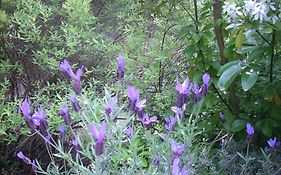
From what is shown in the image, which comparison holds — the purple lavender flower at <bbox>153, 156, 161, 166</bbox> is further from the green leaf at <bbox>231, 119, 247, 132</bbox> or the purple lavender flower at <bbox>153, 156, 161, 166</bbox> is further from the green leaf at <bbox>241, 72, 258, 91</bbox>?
the green leaf at <bbox>231, 119, 247, 132</bbox>

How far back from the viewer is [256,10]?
1670 millimetres

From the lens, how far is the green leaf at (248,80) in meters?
1.86

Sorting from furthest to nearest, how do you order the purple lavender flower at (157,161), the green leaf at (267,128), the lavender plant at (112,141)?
the green leaf at (267,128)
the purple lavender flower at (157,161)
the lavender plant at (112,141)

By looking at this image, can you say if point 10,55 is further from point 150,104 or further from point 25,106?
point 25,106

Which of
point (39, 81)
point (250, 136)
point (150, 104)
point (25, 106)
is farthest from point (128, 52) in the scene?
point (25, 106)

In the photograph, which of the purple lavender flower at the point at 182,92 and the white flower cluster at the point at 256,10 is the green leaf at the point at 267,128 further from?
the purple lavender flower at the point at 182,92

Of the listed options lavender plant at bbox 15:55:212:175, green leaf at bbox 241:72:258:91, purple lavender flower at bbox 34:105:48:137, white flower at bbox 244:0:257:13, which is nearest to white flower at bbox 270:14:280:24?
white flower at bbox 244:0:257:13

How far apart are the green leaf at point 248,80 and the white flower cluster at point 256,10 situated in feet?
0.77

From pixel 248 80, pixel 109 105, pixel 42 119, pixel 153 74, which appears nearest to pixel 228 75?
pixel 248 80

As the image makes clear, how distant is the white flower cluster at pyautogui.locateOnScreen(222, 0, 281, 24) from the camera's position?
1.67 metres

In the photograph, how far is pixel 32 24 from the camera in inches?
102

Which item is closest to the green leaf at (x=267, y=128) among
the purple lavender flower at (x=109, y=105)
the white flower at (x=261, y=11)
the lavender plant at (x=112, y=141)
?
the lavender plant at (x=112, y=141)

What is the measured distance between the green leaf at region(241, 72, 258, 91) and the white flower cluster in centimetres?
23

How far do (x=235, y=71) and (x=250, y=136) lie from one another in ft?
0.91
